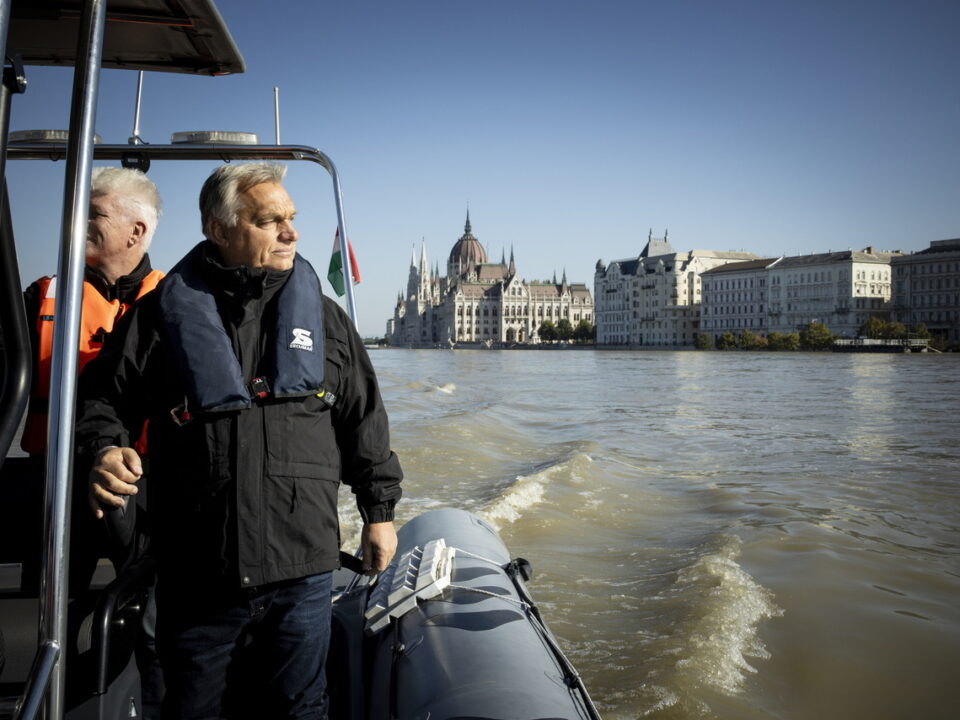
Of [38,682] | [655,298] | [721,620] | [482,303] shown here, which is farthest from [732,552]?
[482,303]

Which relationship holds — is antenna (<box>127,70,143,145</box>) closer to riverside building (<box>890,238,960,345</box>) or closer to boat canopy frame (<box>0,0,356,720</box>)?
boat canopy frame (<box>0,0,356,720</box>)

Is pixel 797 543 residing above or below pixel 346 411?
below

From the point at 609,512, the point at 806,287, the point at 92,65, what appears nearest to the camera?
the point at 92,65

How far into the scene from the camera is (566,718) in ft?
7.06

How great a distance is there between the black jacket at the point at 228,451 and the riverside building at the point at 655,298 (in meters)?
122

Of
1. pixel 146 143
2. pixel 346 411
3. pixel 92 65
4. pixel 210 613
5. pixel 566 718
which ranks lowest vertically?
pixel 566 718

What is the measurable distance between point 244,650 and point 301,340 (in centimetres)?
81

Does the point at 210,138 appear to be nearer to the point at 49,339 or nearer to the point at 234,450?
the point at 49,339

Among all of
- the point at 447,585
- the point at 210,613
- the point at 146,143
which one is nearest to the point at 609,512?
the point at 447,585

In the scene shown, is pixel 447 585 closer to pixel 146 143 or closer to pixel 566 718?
pixel 566 718

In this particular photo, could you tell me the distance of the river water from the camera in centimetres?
419

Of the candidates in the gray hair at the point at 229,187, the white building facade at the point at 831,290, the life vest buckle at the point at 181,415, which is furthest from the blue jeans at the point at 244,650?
the white building facade at the point at 831,290

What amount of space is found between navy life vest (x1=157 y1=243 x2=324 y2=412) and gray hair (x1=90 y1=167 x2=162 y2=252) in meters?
0.57

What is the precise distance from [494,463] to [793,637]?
7.36 meters
